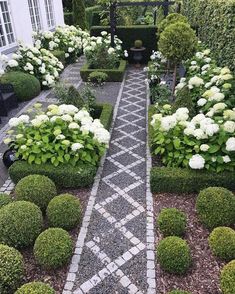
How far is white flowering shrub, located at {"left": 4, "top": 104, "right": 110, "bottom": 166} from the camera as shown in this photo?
5031 millimetres

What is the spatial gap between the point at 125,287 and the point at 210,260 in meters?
1.11

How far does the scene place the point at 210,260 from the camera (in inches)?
143

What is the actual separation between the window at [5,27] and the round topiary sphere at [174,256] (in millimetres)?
9257

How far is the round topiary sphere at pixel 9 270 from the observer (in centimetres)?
312

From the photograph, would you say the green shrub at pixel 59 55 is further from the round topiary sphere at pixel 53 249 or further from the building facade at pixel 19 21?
the round topiary sphere at pixel 53 249

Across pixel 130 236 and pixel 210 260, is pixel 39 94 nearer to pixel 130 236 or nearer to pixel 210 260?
pixel 130 236

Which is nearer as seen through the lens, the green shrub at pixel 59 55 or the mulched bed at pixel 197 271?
the mulched bed at pixel 197 271

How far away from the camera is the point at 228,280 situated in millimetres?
3064

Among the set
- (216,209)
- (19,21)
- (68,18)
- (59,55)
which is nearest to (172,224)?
(216,209)

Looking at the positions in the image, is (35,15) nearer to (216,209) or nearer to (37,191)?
(37,191)

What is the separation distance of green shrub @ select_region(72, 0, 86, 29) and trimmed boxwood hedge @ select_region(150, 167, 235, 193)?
16.3 metres

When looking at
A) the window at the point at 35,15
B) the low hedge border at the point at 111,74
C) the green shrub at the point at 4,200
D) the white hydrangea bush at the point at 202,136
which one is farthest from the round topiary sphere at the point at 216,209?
the window at the point at 35,15

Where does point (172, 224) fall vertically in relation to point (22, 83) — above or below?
below

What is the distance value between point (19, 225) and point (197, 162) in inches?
109
